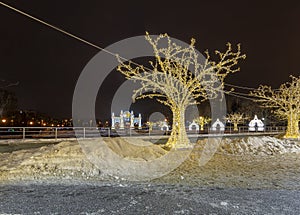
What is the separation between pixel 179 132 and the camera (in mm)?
12375

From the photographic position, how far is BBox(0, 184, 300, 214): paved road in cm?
407

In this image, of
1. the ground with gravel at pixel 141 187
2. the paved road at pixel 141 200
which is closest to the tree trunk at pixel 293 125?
the ground with gravel at pixel 141 187

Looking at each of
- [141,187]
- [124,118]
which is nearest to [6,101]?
[124,118]

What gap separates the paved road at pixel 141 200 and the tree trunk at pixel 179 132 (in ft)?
22.0

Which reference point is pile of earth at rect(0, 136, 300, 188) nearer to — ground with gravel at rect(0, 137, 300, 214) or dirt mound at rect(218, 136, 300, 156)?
ground with gravel at rect(0, 137, 300, 214)

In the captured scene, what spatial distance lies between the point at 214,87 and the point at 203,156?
4.08m

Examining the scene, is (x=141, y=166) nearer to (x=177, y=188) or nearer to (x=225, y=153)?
(x=177, y=188)

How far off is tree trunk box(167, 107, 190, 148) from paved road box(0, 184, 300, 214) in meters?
6.71

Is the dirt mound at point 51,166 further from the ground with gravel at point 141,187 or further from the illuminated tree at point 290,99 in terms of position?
the illuminated tree at point 290,99

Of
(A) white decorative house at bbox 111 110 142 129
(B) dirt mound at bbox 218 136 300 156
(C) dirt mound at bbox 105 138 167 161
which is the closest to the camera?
(C) dirt mound at bbox 105 138 167 161

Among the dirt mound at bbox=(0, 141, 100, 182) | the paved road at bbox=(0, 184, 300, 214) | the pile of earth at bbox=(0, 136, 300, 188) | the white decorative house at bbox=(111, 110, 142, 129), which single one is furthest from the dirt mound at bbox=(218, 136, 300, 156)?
the white decorative house at bbox=(111, 110, 142, 129)

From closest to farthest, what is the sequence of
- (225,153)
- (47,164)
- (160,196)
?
(160,196) → (47,164) → (225,153)

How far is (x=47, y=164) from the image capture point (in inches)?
271

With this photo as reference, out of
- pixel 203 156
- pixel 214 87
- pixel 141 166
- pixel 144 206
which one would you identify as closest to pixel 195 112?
pixel 214 87
